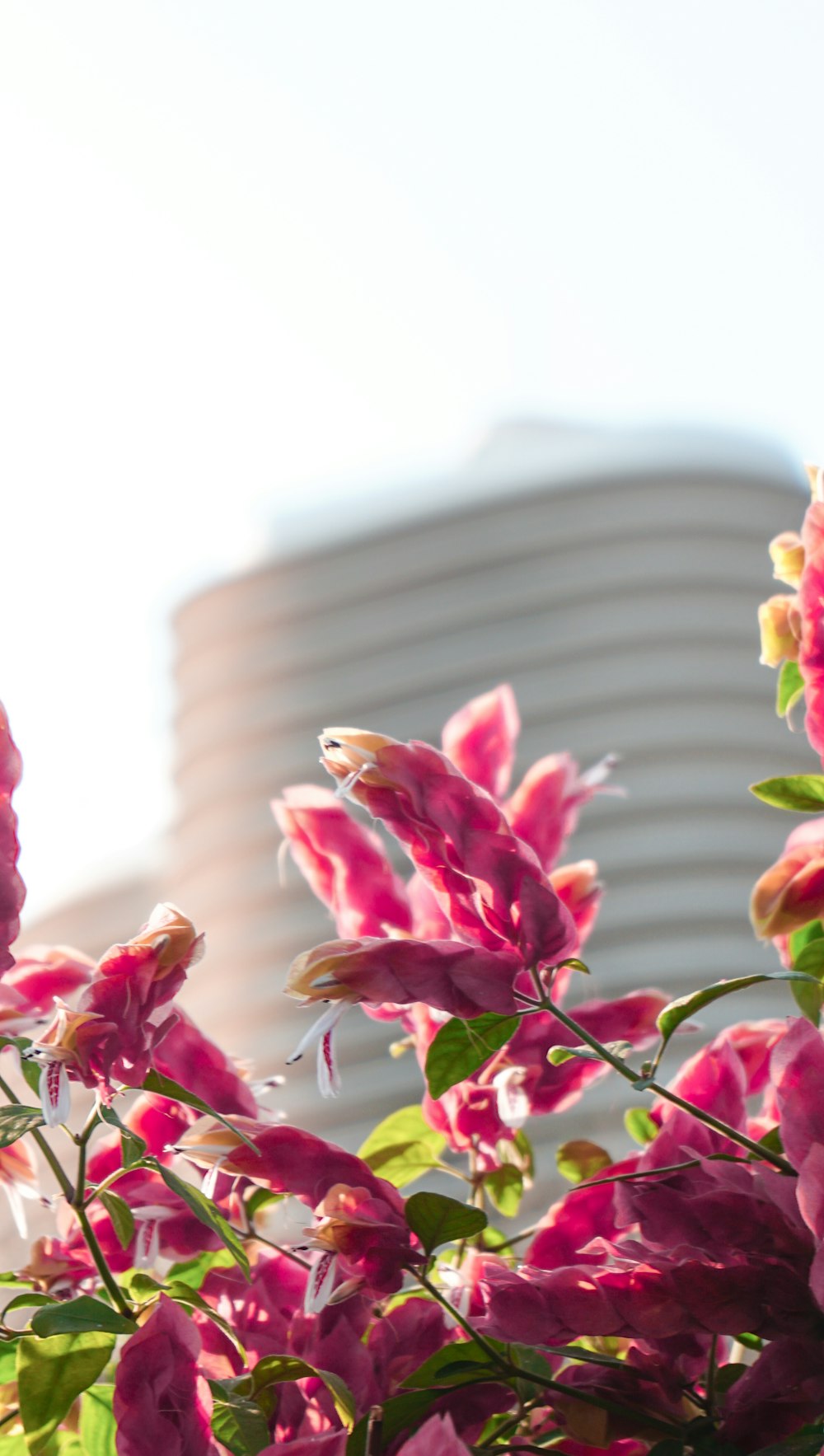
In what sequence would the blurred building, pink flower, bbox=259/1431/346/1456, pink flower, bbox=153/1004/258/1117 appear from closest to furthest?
pink flower, bbox=259/1431/346/1456 < pink flower, bbox=153/1004/258/1117 < the blurred building

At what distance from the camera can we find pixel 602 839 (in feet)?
12.2

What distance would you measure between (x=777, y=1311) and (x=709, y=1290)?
19mm

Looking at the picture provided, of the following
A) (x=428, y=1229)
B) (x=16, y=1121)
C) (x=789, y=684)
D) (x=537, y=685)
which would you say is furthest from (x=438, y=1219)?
(x=537, y=685)

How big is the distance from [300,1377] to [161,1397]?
3 centimetres

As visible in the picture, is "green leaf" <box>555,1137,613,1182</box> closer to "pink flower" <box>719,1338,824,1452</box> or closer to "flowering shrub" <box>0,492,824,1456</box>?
"flowering shrub" <box>0,492,824,1456</box>

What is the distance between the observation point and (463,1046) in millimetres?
358

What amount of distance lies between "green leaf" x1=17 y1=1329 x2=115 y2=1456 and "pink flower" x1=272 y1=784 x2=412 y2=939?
172mm

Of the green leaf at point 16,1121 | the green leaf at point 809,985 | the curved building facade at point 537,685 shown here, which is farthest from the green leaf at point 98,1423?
the curved building facade at point 537,685

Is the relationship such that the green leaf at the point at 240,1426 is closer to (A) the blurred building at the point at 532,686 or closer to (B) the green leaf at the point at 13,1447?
(B) the green leaf at the point at 13,1447

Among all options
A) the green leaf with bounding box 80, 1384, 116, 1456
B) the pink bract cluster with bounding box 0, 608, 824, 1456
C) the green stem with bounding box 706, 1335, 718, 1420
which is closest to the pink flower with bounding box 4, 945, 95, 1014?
the pink bract cluster with bounding box 0, 608, 824, 1456

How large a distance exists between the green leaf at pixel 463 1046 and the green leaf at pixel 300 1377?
0.24ft

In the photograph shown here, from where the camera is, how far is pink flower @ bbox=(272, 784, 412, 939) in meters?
0.48

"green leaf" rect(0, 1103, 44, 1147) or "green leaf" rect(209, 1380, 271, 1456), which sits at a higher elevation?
"green leaf" rect(0, 1103, 44, 1147)

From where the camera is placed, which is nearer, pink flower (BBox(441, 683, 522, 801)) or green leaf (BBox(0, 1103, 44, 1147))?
green leaf (BBox(0, 1103, 44, 1147))
